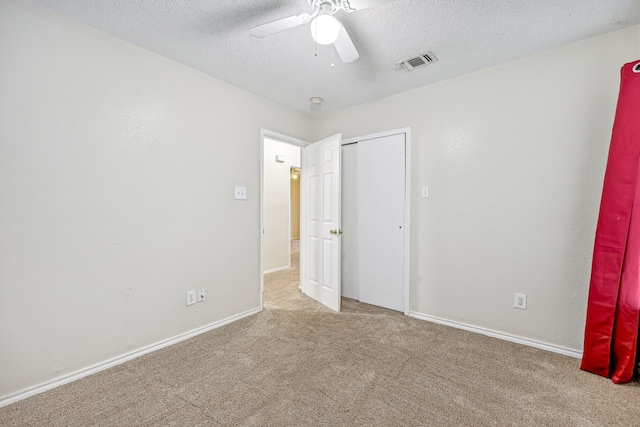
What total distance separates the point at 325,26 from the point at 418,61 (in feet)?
3.94

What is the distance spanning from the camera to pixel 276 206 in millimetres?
5273

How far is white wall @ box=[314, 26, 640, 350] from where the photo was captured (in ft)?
6.78

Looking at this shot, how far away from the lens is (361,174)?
131 inches

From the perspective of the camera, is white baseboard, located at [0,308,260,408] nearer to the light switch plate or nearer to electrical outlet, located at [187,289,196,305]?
electrical outlet, located at [187,289,196,305]

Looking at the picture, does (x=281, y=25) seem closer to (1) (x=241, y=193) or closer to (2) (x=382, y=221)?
(1) (x=241, y=193)

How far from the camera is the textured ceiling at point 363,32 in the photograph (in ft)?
5.67

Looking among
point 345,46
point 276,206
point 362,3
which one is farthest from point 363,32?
point 276,206

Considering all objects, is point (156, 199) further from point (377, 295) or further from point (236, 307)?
point (377, 295)

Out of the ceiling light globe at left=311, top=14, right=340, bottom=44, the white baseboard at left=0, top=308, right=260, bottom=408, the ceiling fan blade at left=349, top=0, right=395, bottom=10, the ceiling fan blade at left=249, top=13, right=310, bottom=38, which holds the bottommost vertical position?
the white baseboard at left=0, top=308, right=260, bottom=408

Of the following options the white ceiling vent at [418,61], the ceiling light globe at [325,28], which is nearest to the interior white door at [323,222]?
the white ceiling vent at [418,61]

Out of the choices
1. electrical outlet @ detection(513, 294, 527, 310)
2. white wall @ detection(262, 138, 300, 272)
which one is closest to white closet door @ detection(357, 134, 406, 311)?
electrical outlet @ detection(513, 294, 527, 310)

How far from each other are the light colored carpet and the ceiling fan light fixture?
2061 millimetres

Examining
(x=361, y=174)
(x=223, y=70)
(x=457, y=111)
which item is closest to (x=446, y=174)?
(x=457, y=111)

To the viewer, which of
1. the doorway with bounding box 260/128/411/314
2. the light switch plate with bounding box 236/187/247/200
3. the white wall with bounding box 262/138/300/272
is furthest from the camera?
the white wall with bounding box 262/138/300/272
